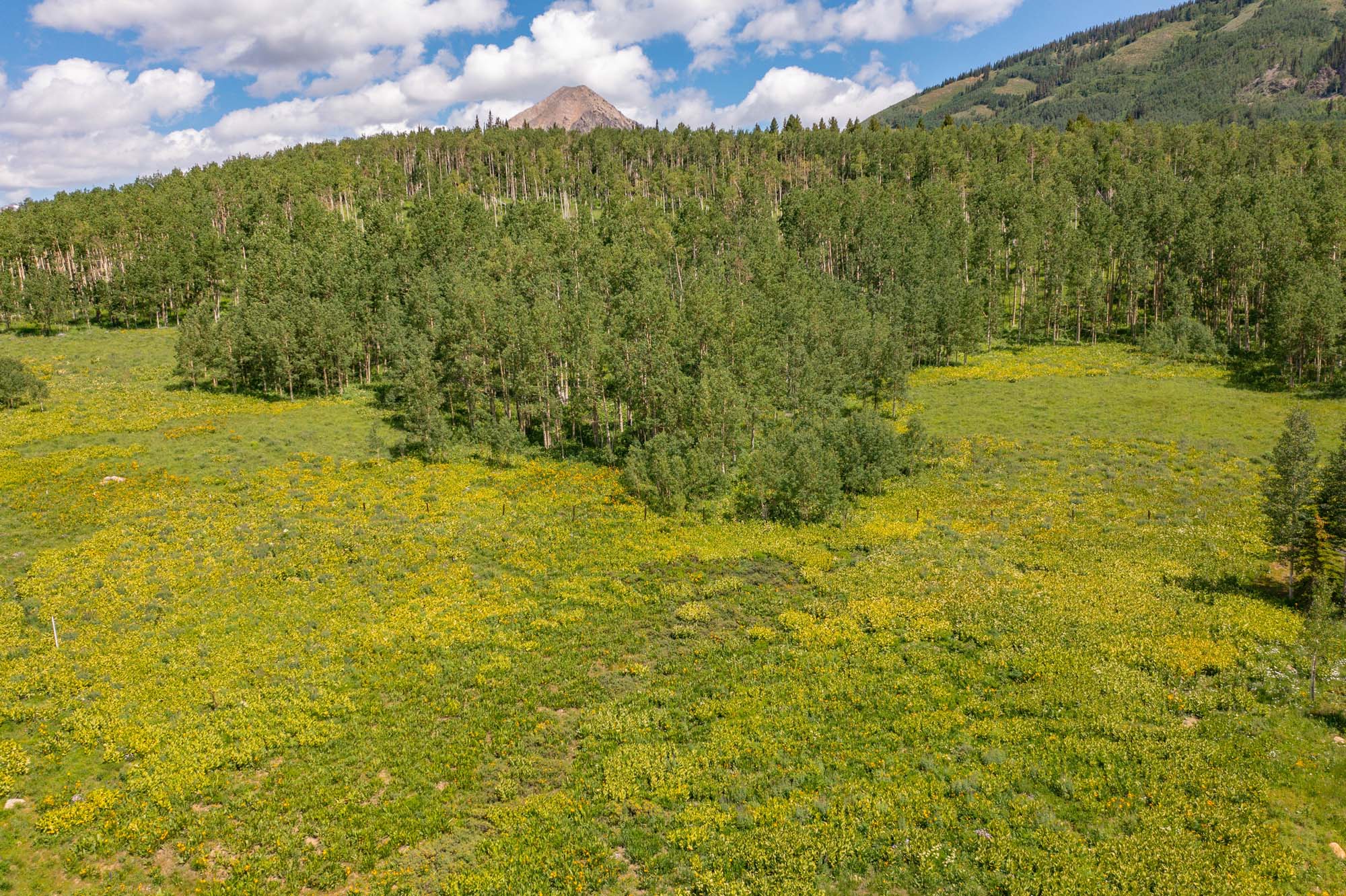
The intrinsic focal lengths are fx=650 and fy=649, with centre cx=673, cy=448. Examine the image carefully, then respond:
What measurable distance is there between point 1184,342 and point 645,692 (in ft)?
331

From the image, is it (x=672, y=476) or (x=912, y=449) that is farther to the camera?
(x=912, y=449)

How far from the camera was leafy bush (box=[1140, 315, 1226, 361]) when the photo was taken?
92.2m

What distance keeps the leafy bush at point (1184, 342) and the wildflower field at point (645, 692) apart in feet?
147

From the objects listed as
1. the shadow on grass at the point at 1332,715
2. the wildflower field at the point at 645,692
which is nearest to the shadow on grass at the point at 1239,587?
the wildflower field at the point at 645,692

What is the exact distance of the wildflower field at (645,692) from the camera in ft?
65.2

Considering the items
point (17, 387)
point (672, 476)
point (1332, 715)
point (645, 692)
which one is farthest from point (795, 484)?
point (17, 387)

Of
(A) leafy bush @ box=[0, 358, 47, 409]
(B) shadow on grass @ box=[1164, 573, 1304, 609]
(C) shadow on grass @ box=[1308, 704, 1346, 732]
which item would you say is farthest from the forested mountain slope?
(C) shadow on grass @ box=[1308, 704, 1346, 732]


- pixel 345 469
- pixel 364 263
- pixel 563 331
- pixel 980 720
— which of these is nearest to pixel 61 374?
pixel 364 263

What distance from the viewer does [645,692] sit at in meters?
29.3

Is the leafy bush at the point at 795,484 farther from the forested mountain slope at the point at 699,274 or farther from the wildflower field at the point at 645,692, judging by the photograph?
the wildflower field at the point at 645,692

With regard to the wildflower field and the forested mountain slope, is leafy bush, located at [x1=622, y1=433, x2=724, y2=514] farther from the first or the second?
the wildflower field

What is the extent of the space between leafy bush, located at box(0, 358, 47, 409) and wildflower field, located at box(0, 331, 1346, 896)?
2343cm

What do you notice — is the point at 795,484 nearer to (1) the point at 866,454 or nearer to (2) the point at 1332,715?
(1) the point at 866,454

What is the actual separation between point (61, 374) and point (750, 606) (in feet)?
304
